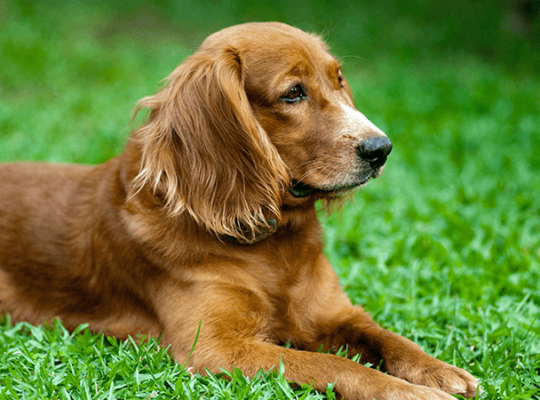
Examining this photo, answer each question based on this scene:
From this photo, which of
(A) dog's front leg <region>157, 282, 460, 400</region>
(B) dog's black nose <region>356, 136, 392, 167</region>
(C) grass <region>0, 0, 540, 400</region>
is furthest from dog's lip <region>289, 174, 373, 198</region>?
(C) grass <region>0, 0, 540, 400</region>

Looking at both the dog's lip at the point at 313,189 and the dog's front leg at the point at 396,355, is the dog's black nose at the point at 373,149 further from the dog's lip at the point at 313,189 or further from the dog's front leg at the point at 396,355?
the dog's front leg at the point at 396,355

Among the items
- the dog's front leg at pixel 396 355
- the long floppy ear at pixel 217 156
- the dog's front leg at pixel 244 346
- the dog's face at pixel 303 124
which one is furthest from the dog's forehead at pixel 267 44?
the dog's front leg at pixel 396 355

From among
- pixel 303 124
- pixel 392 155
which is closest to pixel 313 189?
pixel 303 124

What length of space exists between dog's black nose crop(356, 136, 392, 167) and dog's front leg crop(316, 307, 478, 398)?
0.90 m

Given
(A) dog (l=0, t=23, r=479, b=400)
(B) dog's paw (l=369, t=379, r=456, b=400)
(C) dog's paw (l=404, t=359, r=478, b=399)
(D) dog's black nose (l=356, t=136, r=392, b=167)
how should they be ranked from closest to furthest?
(B) dog's paw (l=369, t=379, r=456, b=400)
(C) dog's paw (l=404, t=359, r=478, b=399)
(A) dog (l=0, t=23, r=479, b=400)
(D) dog's black nose (l=356, t=136, r=392, b=167)

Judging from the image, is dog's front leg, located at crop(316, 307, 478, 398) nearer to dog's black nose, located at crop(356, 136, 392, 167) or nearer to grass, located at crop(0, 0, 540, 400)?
grass, located at crop(0, 0, 540, 400)

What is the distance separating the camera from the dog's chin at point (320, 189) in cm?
287

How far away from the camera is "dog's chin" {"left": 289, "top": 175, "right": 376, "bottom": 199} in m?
2.87

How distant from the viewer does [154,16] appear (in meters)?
14.9

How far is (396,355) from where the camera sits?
8.95 feet

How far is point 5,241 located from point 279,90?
6.49 ft

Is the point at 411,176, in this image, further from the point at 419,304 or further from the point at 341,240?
the point at 419,304

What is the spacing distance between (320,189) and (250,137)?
0.48 meters

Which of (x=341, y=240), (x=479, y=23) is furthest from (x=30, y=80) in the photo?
(x=479, y=23)
